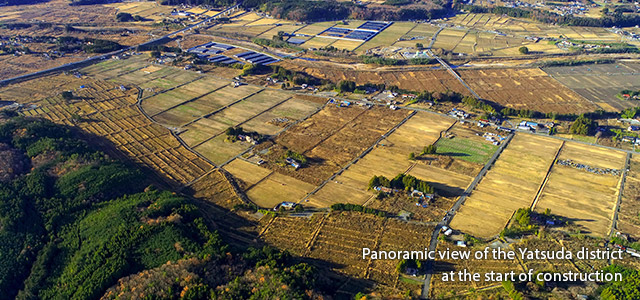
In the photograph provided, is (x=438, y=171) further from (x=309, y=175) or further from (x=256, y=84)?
(x=256, y=84)

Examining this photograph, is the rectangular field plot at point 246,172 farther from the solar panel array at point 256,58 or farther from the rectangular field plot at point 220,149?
the solar panel array at point 256,58

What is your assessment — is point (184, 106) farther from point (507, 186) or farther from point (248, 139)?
point (507, 186)

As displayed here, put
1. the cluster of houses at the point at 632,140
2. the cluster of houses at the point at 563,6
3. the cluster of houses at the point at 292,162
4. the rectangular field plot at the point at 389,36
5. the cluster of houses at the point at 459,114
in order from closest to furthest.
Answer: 1. the cluster of houses at the point at 292,162
2. the cluster of houses at the point at 632,140
3. the cluster of houses at the point at 459,114
4. the rectangular field plot at the point at 389,36
5. the cluster of houses at the point at 563,6

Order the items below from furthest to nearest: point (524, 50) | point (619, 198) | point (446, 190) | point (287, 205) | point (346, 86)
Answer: point (524, 50), point (346, 86), point (446, 190), point (619, 198), point (287, 205)

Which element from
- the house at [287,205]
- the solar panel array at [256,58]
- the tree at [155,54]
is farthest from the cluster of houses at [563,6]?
the house at [287,205]

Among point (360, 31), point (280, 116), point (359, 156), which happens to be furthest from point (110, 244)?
point (360, 31)

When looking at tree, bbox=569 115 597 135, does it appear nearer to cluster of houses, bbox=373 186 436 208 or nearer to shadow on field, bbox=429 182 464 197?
shadow on field, bbox=429 182 464 197
